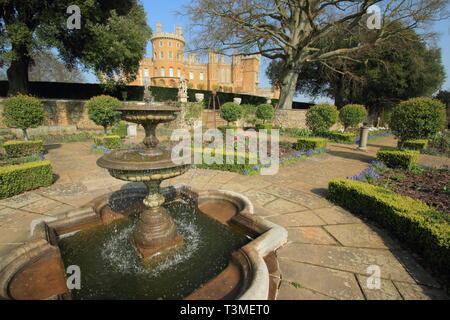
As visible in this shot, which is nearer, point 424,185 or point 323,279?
point 323,279

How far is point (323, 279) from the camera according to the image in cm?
251

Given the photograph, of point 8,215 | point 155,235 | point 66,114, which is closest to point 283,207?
point 155,235

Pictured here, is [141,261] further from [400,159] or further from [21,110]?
[21,110]

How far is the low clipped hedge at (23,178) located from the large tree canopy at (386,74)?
20242mm

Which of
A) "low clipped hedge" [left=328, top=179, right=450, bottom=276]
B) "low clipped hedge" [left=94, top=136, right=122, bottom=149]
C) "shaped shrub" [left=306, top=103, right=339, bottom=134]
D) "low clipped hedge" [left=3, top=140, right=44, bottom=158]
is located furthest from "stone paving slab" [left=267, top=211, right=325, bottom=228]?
"shaped shrub" [left=306, top=103, right=339, bottom=134]

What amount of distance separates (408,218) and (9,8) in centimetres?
2273

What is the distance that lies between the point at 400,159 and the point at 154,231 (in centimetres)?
822

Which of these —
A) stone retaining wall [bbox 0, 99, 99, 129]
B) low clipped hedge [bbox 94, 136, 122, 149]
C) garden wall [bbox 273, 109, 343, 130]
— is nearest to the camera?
low clipped hedge [bbox 94, 136, 122, 149]

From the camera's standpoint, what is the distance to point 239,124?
21703 millimetres

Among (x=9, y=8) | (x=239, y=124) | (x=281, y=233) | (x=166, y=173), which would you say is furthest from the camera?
(x=239, y=124)

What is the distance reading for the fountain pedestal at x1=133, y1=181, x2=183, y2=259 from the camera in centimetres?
309

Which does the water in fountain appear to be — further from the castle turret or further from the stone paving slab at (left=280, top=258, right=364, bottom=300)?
the castle turret
